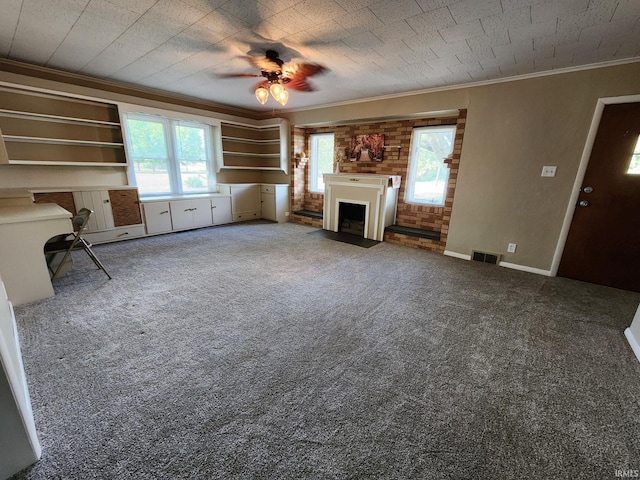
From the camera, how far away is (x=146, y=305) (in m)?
2.36

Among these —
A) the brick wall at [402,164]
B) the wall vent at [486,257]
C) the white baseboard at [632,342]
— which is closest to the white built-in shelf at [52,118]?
the brick wall at [402,164]

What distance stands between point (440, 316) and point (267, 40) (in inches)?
114

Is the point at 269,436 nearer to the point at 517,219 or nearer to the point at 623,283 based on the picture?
the point at 517,219

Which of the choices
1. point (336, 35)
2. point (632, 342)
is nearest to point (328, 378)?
point (632, 342)

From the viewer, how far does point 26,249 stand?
225cm

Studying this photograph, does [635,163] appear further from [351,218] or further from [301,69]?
[301,69]

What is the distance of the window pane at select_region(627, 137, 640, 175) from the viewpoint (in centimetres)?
267

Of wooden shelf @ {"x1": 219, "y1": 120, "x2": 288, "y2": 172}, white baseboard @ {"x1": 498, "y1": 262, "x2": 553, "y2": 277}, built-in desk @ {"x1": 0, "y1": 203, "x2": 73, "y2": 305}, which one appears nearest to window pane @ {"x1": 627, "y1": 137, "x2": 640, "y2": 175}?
white baseboard @ {"x1": 498, "y1": 262, "x2": 553, "y2": 277}

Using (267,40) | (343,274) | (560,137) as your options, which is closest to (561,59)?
(560,137)

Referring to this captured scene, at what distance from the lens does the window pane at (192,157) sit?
500 centimetres

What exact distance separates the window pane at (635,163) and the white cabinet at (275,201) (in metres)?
5.14

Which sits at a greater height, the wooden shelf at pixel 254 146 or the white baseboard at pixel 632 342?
the wooden shelf at pixel 254 146

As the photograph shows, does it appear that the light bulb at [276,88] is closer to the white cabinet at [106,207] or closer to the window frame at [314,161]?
the window frame at [314,161]

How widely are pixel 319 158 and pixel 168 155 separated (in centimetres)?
296
